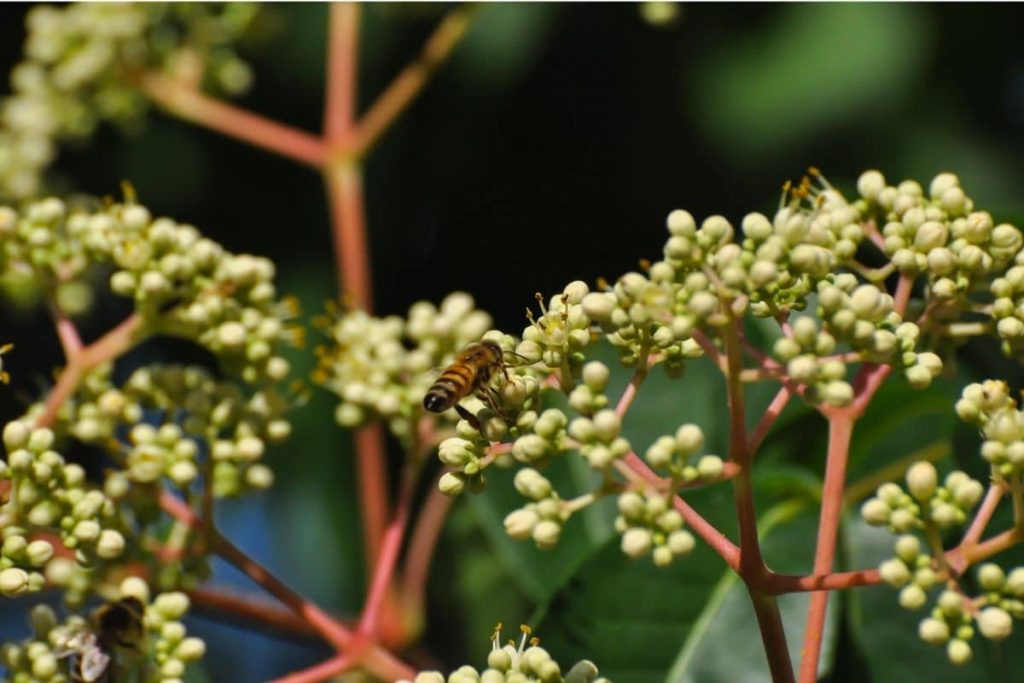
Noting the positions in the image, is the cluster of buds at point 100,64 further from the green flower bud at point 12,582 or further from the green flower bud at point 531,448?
the green flower bud at point 531,448

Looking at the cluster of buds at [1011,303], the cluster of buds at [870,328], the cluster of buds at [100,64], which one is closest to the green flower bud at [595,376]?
the cluster of buds at [870,328]

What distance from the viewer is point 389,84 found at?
14.6ft

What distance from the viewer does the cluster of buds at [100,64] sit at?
139 inches

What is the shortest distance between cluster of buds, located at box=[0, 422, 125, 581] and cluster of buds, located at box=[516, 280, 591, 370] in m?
0.80

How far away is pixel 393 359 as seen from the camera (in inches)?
116

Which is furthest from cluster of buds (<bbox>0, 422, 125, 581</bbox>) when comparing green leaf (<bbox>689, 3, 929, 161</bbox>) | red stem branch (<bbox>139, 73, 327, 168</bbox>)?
green leaf (<bbox>689, 3, 929, 161</bbox>)

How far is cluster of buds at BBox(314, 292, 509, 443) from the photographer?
2957mm

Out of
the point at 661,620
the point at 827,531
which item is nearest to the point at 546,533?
the point at 827,531

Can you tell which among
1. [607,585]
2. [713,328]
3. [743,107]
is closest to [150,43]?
[743,107]

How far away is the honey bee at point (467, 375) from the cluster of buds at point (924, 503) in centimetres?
62

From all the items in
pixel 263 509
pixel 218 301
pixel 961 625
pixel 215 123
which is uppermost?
pixel 215 123

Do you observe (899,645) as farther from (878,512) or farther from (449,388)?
(449,388)

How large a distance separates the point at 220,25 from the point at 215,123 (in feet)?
0.81

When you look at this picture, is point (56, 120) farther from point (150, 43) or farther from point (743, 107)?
point (743, 107)
